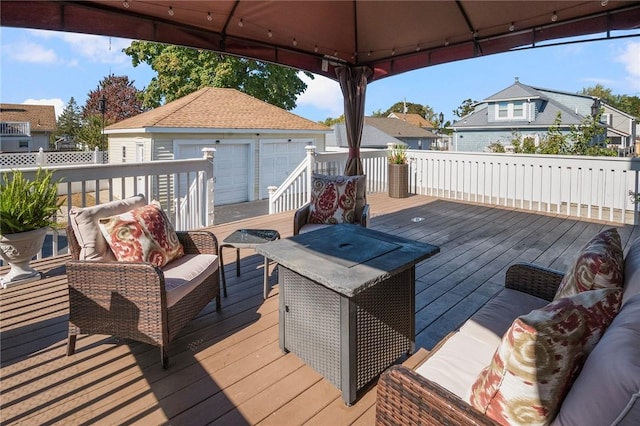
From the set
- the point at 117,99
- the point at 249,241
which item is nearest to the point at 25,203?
the point at 249,241

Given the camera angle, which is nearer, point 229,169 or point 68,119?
point 229,169

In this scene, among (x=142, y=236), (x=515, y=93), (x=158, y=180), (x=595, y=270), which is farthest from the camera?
(x=515, y=93)

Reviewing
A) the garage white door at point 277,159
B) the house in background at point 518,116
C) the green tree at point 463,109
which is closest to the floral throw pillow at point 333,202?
the garage white door at point 277,159

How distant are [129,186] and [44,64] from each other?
1603 cm

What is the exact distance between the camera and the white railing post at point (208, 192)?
4.95 m

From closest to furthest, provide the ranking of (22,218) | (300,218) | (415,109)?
1. (22,218)
2. (300,218)
3. (415,109)

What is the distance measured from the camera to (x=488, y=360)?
1537 mm

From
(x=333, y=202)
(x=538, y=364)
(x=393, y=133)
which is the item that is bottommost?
(x=538, y=364)

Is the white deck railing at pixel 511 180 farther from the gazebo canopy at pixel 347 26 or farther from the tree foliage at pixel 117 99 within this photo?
the tree foliage at pixel 117 99

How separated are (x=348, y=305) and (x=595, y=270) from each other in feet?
3.40

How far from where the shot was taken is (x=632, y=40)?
135 inches

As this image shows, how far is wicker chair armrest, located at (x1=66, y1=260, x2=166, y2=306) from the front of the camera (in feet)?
6.75

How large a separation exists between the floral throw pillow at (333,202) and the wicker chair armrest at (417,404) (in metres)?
2.57

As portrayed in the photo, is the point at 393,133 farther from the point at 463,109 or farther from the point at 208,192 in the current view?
the point at 208,192
